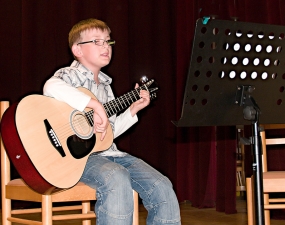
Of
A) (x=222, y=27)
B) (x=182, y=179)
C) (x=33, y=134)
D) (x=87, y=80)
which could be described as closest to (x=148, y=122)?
(x=182, y=179)

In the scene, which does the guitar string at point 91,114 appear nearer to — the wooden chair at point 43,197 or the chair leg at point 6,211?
the wooden chair at point 43,197

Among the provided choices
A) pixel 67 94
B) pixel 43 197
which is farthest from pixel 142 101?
pixel 43 197

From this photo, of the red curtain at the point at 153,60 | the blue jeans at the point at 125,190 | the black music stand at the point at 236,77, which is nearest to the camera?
the black music stand at the point at 236,77

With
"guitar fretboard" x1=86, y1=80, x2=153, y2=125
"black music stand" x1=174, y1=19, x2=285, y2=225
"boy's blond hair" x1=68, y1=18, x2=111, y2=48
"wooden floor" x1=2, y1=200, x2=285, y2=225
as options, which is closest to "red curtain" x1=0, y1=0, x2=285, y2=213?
"wooden floor" x1=2, y1=200, x2=285, y2=225

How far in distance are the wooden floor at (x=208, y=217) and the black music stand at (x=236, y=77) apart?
5.83ft

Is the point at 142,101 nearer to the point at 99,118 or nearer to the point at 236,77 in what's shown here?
the point at 99,118

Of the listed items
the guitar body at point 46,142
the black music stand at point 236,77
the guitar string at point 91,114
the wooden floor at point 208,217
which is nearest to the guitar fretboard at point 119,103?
the guitar string at point 91,114

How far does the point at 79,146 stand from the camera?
1.90m

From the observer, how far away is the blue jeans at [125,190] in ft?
5.82

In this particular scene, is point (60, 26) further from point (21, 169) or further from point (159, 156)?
point (21, 169)

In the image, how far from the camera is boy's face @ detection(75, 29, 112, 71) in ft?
6.91

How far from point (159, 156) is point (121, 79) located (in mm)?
746

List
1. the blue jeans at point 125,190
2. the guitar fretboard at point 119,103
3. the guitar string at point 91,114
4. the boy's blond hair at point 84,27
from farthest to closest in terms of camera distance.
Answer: the boy's blond hair at point 84,27
the guitar fretboard at point 119,103
the guitar string at point 91,114
the blue jeans at point 125,190

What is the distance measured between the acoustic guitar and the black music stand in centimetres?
52
